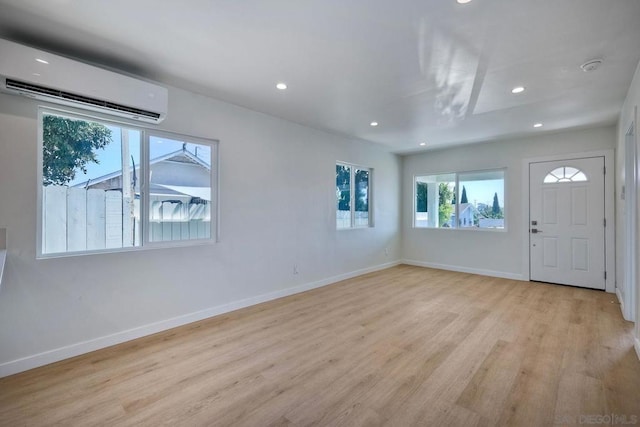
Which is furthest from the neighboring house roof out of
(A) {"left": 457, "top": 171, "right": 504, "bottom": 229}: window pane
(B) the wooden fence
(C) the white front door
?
(C) the white front door

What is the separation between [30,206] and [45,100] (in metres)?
0.88

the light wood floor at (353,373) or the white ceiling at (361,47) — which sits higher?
the white ceiling at (361,47)

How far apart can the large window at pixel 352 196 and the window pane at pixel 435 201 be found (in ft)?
4.73

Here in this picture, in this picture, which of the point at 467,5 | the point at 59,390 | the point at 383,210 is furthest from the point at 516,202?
the point at 59,390

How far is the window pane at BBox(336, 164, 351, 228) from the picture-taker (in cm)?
536

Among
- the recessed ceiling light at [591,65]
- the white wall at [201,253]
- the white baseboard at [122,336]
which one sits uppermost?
the recessed ceiling light at [591,65]

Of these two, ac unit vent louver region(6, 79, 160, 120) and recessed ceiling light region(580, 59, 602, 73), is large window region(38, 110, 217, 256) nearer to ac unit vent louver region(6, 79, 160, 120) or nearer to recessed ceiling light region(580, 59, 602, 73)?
ac unit vent louver region(6, 79, 160, 120)

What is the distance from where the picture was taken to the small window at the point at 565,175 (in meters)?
4.77

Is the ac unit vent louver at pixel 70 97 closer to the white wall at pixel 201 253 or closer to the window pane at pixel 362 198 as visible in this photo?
the white wall at pixel 201 253

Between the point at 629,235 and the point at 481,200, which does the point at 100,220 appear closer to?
the point at 629,235

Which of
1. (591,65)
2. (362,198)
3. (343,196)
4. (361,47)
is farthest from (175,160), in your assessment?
(591,65)

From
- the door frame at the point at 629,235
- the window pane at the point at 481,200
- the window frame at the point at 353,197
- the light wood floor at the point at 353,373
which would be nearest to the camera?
the light wood floor at the point at 353,373

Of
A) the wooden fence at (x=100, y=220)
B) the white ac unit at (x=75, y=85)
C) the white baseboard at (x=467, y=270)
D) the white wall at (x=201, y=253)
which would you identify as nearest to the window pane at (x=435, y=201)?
the white baseboard at (x=467, y=270)

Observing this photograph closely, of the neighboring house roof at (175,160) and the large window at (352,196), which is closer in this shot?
the neighboring house roof at (175,160)
